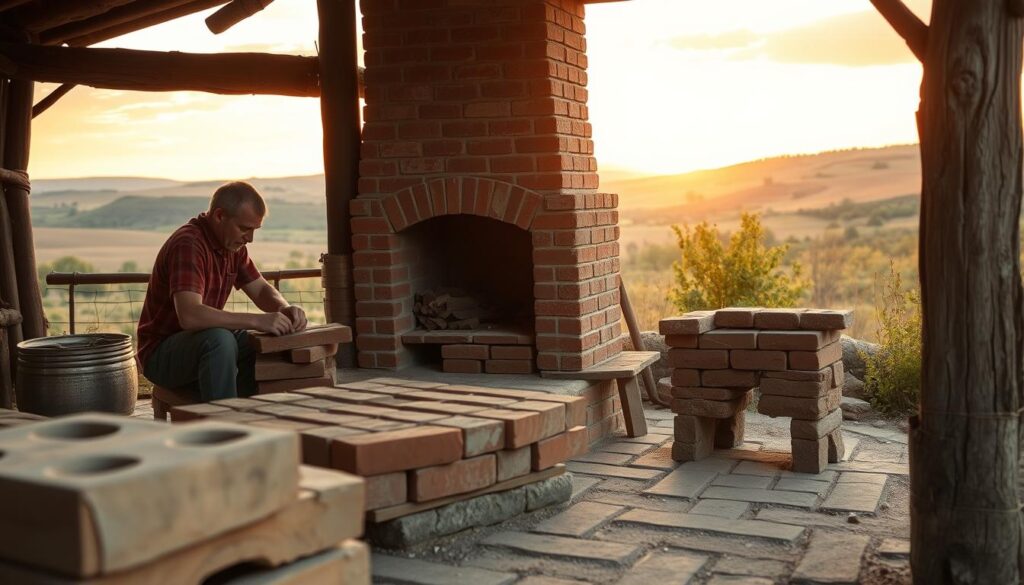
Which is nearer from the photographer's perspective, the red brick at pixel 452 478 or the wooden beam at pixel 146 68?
the red brick at pixel 452 478

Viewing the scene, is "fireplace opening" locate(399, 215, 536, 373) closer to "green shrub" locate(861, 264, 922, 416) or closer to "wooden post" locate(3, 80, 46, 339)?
"green shrub" locate(861, 264, 922, 416)

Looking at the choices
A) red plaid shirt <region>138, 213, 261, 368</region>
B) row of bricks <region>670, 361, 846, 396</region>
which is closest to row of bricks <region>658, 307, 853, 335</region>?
row of bricks <region>670, 361, 846, 396</region>

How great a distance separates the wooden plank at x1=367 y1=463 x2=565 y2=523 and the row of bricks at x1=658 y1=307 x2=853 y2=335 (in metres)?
1.15

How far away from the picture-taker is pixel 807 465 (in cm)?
501

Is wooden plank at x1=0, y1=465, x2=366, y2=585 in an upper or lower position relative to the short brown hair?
lower

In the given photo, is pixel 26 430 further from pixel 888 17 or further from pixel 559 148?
pixel 559 148

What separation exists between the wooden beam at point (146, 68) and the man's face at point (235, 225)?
171 cm

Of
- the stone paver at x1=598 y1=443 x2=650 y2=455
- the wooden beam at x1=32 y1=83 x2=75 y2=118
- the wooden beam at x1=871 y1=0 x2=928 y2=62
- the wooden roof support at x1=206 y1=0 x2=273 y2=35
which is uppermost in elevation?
the wooden roof support at x1=206 y1=0 x2=273 y2=35

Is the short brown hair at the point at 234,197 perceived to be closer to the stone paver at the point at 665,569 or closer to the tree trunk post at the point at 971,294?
the stone paver at the point at 665,569

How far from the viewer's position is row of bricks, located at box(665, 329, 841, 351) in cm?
497

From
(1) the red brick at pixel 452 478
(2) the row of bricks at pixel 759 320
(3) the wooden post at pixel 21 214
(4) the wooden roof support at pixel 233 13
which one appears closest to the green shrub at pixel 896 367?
(2) the row of bricks at pixel 759 320

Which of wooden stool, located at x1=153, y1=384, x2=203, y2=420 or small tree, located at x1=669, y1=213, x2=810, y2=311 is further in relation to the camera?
small tree, located at x1=669, y1=213, x2=810, y2=311

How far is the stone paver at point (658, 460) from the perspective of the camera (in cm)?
519

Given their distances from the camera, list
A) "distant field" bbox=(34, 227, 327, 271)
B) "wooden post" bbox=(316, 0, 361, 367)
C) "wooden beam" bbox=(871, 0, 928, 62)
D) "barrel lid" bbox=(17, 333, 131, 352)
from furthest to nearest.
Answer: "distant field" bbox=(34, 227, 327, 271) < "wooden post" bbox=(316, 0, 361, 367) < "barrel lid" bbox=(17, 333, 131, 352) < "wooden beam" bbox=(871, 0, 928, 62)
